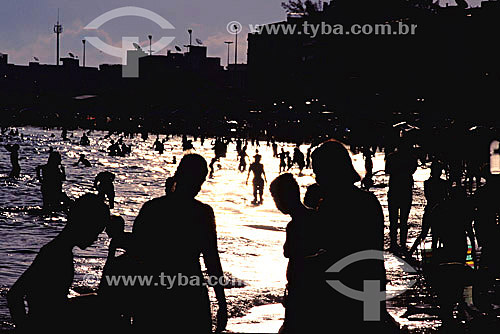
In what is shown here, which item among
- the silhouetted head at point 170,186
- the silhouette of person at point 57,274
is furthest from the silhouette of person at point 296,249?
the silhouette of person at point 57,274

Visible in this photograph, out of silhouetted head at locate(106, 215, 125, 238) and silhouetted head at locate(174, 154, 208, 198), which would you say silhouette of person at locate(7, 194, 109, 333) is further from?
silhouetted head at locate(106, 215, 125, 238)

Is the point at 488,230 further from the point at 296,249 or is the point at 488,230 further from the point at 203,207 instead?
the point at 203,207

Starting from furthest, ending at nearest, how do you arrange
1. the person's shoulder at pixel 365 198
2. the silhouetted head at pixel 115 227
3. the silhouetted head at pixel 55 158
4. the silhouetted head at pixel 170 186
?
the silhouetted head at pixel 55 158, the silhouetted head at pixel 115 227, the silhouetted head at pixel 170 186, the person's shoulder at pixel 365 198

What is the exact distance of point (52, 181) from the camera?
22.5m

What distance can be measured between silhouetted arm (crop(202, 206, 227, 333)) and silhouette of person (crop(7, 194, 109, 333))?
0.92m

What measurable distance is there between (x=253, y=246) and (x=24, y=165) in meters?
47.0

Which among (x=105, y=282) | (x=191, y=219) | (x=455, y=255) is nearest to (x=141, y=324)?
(x=105, y=282)

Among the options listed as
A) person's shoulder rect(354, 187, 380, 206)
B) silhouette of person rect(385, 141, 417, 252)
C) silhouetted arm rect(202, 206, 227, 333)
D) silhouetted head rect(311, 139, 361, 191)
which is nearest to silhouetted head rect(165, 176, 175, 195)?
silhouetted arm rect(202, 206, 227, 333)

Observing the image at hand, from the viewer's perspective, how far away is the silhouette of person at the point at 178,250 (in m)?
4.76

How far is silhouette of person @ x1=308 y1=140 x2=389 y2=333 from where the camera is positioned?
442 centimetres

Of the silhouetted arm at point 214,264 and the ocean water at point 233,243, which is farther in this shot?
the ocean water at point 233,243

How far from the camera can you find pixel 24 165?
201 ft

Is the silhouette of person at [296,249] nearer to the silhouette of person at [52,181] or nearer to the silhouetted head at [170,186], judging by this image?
the silhouetted head at [170,186]

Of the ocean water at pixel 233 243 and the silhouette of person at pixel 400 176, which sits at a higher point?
the silhouette of person at pixel 400 176
